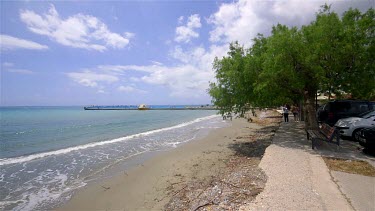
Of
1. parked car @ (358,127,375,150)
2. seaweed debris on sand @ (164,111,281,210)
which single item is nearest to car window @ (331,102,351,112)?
parked car @ (358,127,375,150)

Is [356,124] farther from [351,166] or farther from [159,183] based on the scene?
[159,183]

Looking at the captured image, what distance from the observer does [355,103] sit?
584 inches

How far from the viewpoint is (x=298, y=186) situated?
5.61 meters

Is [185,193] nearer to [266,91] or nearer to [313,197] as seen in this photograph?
[313,197]

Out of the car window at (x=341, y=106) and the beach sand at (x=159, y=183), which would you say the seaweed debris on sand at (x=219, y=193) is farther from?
the car window at (x=341, y=106)

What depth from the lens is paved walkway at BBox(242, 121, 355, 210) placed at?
470cm

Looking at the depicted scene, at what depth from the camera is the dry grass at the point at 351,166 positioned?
699 centimetres

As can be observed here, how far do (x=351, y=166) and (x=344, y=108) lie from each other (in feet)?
29.7

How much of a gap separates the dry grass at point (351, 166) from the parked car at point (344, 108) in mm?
7652

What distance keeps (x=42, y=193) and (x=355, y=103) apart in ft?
57.2

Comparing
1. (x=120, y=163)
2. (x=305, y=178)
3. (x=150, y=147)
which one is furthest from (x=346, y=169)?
(x=150, y=147)

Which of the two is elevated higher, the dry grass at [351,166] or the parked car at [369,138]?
the parked car at [369,138]

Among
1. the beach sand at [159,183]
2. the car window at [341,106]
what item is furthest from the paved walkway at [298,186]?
the car window at [341,106]

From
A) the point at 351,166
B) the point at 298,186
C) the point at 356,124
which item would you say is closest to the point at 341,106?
the point at 356,124
